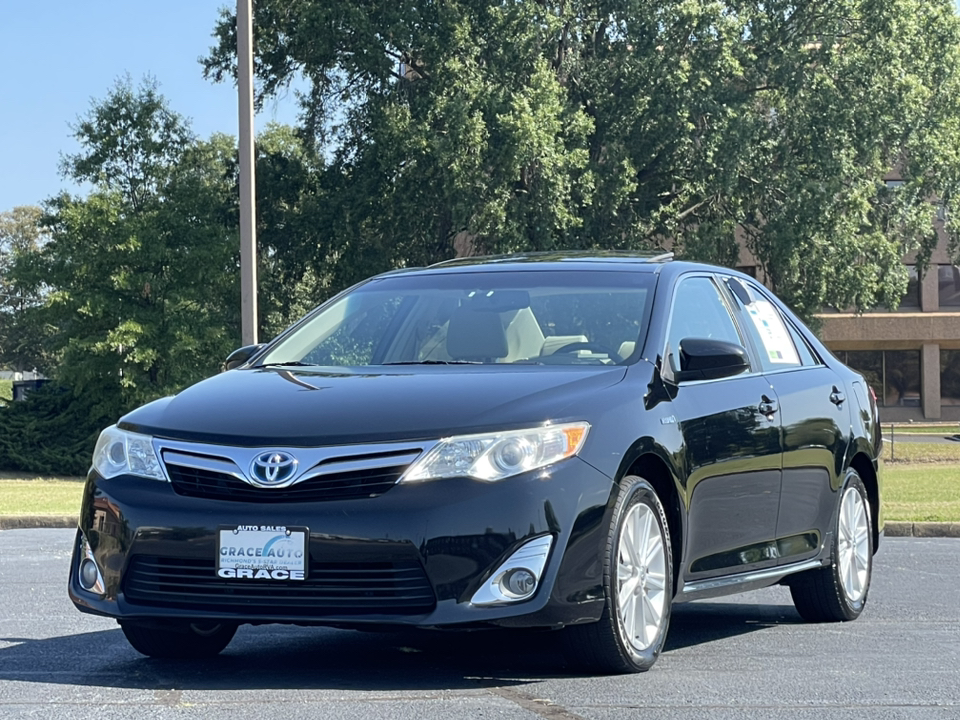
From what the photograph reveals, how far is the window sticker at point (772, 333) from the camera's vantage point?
25.1 feet

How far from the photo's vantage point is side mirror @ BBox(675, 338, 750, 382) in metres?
6.38

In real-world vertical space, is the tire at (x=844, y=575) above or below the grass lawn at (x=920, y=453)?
above

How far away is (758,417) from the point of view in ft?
22.7

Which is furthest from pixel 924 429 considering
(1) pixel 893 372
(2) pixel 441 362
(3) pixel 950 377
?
(2) pixel 441 362

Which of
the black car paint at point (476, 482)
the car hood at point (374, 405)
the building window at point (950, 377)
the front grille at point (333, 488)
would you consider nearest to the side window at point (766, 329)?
the black car paint at point (476, 482)

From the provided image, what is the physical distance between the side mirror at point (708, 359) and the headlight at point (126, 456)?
6.95 feet

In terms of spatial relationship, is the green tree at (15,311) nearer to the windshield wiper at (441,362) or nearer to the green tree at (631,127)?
the green tree at (631,127)

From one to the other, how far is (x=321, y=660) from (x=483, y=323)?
155 centimetres

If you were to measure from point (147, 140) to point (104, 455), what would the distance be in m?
29.4

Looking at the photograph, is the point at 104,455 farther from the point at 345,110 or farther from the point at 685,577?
the point at 345,110

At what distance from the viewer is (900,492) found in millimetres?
21281

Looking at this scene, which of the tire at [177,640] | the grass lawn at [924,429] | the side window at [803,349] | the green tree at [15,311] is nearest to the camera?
the tire at [177,640]

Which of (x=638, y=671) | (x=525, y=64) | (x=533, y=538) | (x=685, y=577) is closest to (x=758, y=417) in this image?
(x=685, y=577)

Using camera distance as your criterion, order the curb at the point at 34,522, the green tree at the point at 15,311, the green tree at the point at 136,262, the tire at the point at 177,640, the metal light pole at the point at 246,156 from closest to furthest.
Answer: the tire at the point at 177,640 < the curb at the point at 34,522 < the metal light pole at the point at 246,156 < the green tree at the point at 136,262 < the green tree at the point at 15,311
